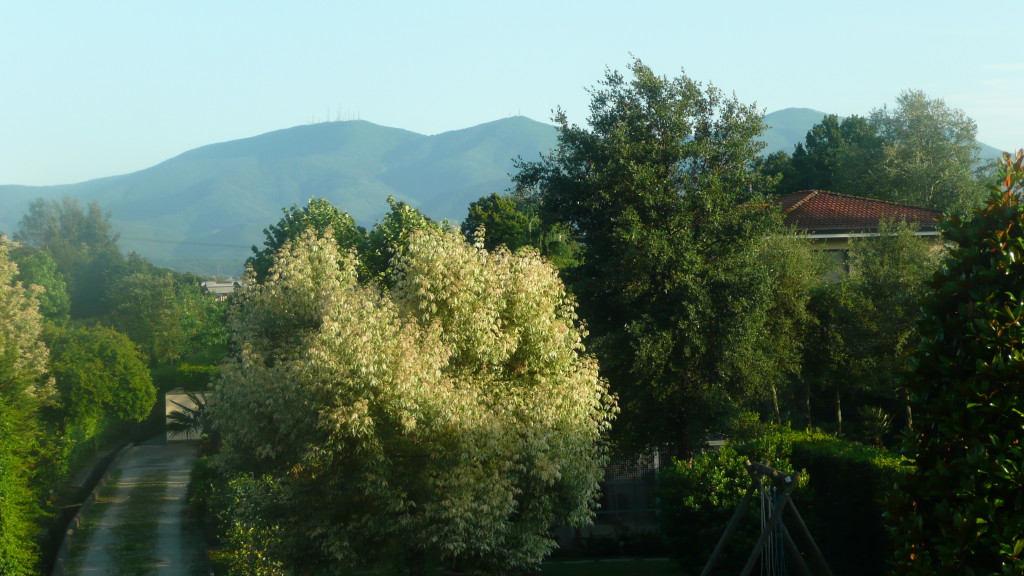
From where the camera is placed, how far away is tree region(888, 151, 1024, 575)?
694 cm

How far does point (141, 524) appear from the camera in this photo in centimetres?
4103

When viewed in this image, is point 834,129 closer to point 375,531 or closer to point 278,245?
point 278,245

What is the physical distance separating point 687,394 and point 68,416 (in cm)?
4088

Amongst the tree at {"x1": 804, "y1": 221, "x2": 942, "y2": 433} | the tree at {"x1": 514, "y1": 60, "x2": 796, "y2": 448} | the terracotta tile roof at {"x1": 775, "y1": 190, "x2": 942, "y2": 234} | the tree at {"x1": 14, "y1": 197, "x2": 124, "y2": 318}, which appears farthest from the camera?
the tree at {"x1": 14, "y1": 197, "x2": 124, "y2": 318}

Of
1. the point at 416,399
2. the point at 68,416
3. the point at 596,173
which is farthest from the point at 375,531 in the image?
the point at 68,416

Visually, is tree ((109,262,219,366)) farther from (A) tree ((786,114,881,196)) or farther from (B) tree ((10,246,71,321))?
(A) tree ((786,114,881,196))

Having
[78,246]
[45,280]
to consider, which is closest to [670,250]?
[45,280]

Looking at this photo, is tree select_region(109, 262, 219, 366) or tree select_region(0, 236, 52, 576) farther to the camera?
tree select_region(109, 262, 219, 366)

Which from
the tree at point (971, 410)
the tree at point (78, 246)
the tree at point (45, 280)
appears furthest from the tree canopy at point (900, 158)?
the tree at point (78, 246)

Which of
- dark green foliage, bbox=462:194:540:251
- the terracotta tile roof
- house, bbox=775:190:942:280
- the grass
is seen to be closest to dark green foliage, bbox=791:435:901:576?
the grass

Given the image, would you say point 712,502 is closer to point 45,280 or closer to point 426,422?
point 426,422

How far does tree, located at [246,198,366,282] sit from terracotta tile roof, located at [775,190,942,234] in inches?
792

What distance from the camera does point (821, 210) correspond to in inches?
1847

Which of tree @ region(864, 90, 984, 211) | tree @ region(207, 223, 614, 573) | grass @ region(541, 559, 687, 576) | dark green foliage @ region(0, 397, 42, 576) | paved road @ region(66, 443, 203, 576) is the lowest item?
paved road @ region(66, 443, 203, 576)
